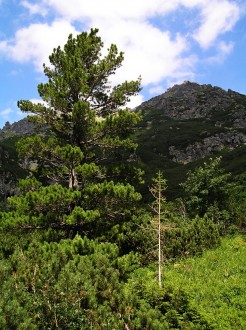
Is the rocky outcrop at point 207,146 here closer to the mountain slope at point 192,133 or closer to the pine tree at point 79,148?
the mountain slope at point 192,133

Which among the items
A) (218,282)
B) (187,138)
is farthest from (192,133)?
(218,282)

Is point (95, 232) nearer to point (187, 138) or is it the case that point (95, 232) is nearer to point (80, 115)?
point (80, 115)

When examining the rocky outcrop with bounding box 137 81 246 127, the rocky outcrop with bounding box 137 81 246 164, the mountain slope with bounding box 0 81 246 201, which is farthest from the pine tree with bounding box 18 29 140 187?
the rocky outcrop with bounding box 137 81 246 127

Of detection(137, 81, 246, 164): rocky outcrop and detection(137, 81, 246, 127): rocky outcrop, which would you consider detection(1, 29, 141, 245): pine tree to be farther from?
detection(137, 81, 246, 127): rocky outcrop

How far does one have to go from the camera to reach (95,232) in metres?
16.5

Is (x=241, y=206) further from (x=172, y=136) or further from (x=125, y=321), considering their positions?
(x=172, y=136)

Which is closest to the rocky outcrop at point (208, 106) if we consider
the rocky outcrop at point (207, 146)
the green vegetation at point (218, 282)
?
the rocky outcrop at point (207, 146)

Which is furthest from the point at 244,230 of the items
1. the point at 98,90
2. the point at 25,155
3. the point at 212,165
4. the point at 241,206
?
the point at 25,155

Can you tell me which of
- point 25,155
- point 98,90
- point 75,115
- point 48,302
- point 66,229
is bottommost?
point 48,302

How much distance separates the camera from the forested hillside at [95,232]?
336 inches

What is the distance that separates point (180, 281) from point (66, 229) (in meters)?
6.34

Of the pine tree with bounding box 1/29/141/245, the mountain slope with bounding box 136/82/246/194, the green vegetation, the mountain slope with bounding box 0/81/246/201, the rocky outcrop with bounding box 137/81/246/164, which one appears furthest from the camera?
the rocky outcrop with bounding box 137/81/246/164

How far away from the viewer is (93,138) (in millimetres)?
18828

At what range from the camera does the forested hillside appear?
8.54 m
